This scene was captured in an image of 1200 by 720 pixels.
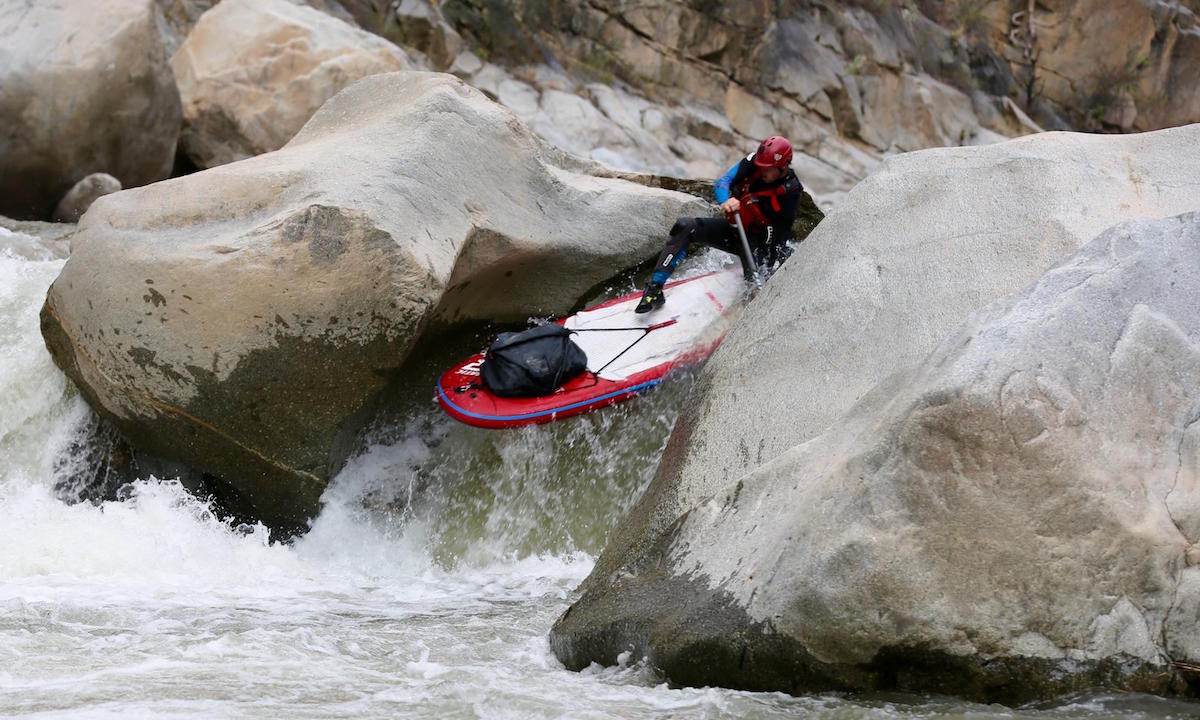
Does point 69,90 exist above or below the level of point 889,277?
below

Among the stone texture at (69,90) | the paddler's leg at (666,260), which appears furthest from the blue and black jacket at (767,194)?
the stone texture at (69,90)

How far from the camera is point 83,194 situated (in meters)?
8.62

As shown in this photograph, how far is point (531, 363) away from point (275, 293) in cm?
126

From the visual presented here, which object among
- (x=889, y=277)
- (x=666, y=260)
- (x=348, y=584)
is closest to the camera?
(x=889, y=277)

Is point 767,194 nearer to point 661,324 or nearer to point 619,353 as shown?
point 661,324

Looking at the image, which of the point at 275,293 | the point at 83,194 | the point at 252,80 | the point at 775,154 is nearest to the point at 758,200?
the point at 775,154

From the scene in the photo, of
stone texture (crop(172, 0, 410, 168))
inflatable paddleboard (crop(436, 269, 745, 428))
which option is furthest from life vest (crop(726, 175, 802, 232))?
stone texture (crop(172, 0, 410, 168))

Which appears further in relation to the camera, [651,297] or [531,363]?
[651,297]

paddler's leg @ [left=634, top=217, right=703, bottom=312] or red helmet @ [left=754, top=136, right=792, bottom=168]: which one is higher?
red helmet @ [left=754, top=136, right=792, bottom=168]

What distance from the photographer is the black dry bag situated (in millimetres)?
5574

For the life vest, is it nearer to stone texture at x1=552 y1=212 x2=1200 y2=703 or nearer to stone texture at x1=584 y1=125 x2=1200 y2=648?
stone texture at x1=584 y1=125 x2=1200 y2=648

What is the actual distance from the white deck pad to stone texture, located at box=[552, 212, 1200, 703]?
243 cm

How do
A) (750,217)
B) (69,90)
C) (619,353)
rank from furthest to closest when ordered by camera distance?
(69,90) → (750,217) → (619,353)

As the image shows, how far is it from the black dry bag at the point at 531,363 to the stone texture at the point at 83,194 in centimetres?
449
